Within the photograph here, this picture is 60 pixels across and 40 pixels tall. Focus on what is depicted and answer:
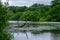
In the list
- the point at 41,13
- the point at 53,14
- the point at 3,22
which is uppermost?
the point at 3,22

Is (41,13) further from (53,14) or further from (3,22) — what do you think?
(3,22)

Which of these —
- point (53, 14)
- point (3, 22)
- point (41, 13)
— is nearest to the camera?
point (3, 22)

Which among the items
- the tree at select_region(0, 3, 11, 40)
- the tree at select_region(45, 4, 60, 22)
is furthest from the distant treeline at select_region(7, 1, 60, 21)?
the tree at select_region(0, 3, 11, 40)

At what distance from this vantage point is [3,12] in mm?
7105

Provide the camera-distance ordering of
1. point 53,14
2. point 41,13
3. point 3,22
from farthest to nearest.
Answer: point 41,13
point 53,14
point 3,22

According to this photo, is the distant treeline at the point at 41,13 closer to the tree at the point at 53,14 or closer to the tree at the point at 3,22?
the tree at the point at 53,14

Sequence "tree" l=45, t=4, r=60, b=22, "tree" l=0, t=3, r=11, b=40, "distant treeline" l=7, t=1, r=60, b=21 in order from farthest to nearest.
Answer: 1. "distant treeline" l=7, t=1, r=60, b=21
2. "tree" l=45, t=4, r=60, b=22
3. "tree" l=0, t=3, r=11, b=40

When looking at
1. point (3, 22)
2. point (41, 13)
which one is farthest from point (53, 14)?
point (3, 22)

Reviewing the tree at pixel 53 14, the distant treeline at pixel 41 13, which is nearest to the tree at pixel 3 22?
the distant treeline at pixel 41 13

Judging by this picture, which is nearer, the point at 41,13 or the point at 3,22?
the point at 3,22

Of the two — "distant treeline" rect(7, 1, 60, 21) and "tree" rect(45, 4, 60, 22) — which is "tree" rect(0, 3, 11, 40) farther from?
"tree" rect(45, 4, 60, 22)

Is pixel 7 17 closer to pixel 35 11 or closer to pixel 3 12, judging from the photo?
pixel 3 12

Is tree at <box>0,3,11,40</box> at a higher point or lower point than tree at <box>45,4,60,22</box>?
higher

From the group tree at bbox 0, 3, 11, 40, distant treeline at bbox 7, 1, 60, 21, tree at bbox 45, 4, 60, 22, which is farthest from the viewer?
distant treeline at bbox 7, 1, 60, 21
